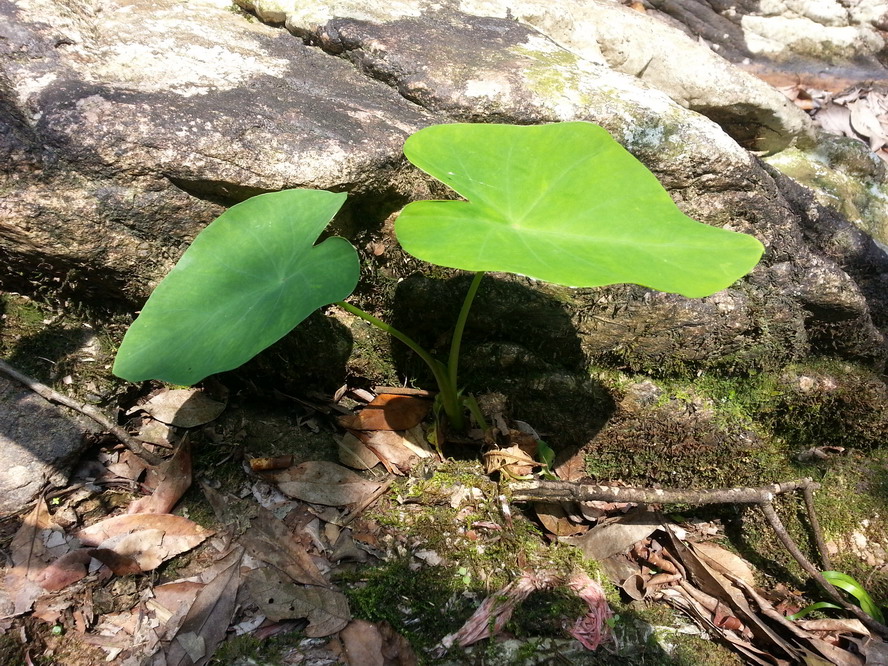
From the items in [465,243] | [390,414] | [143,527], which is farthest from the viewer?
[390,414]

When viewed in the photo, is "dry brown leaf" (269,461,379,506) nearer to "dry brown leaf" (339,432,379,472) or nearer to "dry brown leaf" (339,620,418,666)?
"dry brown leaf" (339,432,379,472)

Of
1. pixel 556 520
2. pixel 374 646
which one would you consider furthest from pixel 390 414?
pixel 374 646

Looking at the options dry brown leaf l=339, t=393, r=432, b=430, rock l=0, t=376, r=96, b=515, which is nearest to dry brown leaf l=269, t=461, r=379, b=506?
dry brown leaf l=339, t=393, r=432, b=430

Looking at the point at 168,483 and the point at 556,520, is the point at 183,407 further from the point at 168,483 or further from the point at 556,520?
the point at 556,520

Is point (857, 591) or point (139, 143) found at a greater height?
point (139, 143)

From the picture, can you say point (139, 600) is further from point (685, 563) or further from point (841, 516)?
point (841, 516)

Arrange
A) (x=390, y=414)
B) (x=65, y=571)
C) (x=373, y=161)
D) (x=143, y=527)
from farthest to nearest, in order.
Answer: (x=390, y=414)
(x=373, y=161)
(x=143, y=527)
(x=65, y=571)
